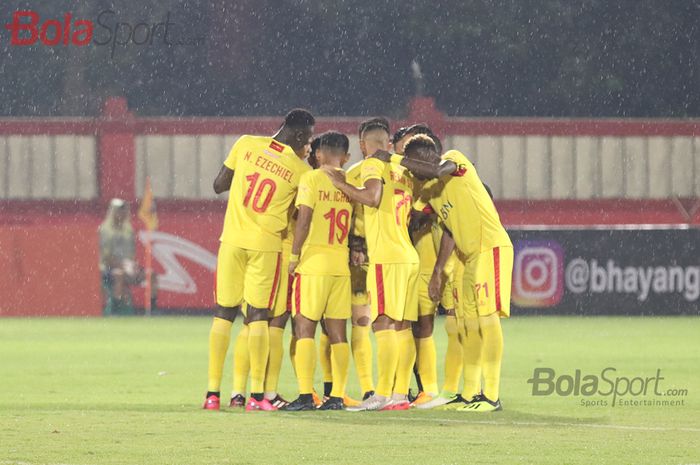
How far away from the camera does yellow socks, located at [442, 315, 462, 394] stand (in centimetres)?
1375

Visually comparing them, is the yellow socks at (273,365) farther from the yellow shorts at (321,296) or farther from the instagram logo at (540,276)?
the instagram logo at (540,276)

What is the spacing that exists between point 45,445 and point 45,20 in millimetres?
33671

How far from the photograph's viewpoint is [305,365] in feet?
43.0

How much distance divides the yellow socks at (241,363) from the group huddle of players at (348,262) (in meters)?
0.01

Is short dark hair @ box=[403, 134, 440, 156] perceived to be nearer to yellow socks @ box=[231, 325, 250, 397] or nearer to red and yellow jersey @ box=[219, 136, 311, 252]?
red and yellow jersey @ box=[219, 136, 311, 252]

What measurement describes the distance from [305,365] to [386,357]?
0.60 meters

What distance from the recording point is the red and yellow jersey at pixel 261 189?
1338 cm

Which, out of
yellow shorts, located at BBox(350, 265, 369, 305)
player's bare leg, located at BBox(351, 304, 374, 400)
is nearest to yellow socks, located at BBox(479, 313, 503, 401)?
player's bare leg, located at BBox(351, 304, 374, 400)

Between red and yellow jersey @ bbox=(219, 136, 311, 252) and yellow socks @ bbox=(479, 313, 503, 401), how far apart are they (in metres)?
1.70

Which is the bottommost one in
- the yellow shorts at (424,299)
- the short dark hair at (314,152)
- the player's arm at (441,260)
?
the yellow shorts at (424,299)

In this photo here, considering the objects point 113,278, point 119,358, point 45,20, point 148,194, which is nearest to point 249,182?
point 119,358

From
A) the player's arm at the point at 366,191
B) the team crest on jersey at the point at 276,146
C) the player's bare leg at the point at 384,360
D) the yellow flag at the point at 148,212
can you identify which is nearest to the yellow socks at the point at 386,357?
the player's bare leg at the point at 384,360

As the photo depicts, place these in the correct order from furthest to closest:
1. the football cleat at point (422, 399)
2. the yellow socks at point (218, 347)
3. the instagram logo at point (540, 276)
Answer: the instagram logo at point (540, 276)
the football cleat at point (422, 399)
the yellow socks at point (218, 347)

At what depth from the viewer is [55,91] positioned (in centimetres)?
4422
